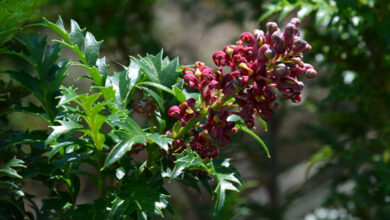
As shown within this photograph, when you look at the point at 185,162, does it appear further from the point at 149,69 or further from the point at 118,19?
the point at 118,19

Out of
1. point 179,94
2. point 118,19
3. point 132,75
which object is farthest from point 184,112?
point 118,19

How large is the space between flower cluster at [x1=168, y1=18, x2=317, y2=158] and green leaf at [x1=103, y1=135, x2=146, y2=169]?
0.11 m

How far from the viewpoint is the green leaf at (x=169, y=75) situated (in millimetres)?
730

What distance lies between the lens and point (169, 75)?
2.42ft

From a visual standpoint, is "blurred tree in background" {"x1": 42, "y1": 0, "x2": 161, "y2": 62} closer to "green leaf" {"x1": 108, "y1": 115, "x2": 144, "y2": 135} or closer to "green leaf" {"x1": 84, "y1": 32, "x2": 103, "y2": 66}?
"green leaf" {"x1": 84, "y1": 32, "x2": 103, "y2": 66}

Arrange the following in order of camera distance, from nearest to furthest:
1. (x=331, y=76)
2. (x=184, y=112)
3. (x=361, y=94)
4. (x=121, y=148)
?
(x=121, y=148) < (x=184, y=112) < (x=361, y=94) < (x=331, y=76)

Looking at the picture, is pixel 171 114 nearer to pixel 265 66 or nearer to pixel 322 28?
pixel 265 66

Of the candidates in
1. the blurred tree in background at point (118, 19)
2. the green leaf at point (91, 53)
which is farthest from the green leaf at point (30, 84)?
the blurred tree in background at point (118, 19)

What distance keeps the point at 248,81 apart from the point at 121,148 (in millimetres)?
221

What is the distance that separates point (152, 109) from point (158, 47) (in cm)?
104

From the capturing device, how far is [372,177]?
160cm

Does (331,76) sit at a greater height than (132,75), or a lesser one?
greater

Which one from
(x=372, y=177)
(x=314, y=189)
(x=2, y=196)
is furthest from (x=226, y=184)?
(x=314, y=189)

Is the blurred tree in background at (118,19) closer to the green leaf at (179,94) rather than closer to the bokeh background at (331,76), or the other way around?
the bokeh background at (331,76)
